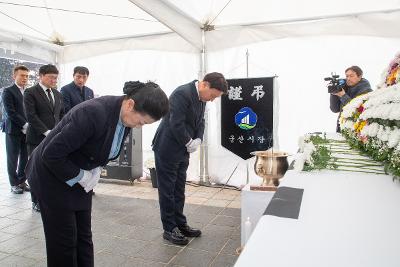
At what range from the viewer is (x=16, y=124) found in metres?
4.02

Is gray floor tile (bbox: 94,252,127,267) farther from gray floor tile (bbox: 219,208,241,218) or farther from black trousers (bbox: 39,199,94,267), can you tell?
gray floor tile (bbox: 219,208,241,218)

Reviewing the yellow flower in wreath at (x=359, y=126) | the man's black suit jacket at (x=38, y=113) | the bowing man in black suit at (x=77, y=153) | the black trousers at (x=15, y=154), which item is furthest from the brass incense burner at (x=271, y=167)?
the black trousers at (x=15, y=154)

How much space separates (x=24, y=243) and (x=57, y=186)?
154 cm

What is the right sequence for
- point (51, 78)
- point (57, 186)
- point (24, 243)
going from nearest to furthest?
point (57, 186)
point (24, 243)
point (51, 78)

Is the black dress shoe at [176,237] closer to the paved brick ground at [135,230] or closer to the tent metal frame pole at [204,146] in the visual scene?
the paved brick ground at [135,230]

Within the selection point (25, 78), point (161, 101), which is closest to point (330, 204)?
point (161, 101)

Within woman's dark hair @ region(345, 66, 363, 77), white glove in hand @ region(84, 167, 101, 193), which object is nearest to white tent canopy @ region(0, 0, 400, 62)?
woman's dark hair @ region(345, 66, 363, 77)

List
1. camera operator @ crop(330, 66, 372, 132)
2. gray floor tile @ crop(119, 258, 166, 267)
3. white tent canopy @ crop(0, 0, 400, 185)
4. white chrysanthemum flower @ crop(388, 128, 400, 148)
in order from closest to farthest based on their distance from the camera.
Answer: white chrysanthemum flower @ crop(388, 128, 400, 148) → gray floor tile @ crop(119, 258, 166, 267) → camera operator @ crop(330, 66, 372, 132) → white tent canopy @ crop(0, 0, 400, 185)

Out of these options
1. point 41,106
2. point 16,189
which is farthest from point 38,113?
point 16,189

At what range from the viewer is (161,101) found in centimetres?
146

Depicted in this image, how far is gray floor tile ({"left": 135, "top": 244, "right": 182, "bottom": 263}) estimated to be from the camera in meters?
2.50

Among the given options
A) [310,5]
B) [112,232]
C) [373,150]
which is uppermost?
[310,5]

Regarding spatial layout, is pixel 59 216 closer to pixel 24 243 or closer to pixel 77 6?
pixel 24 243

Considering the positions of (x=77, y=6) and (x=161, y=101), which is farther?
(x=77, y=6)
